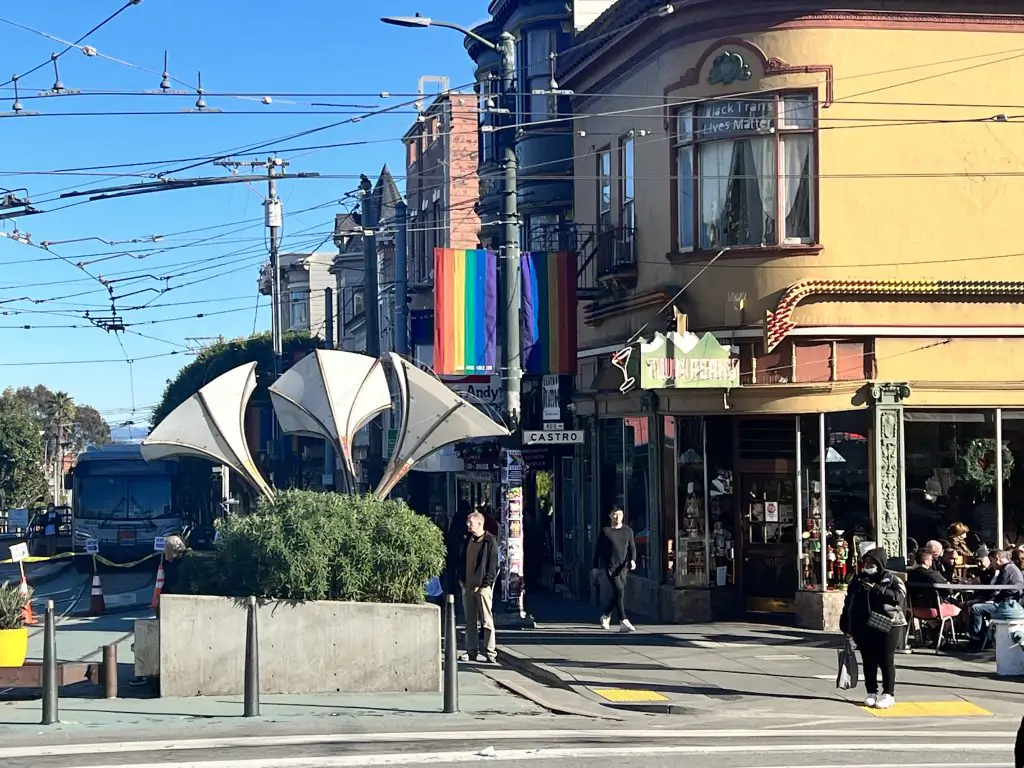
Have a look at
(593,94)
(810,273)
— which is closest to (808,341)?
(810,273)

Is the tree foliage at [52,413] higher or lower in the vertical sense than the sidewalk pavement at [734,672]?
higher

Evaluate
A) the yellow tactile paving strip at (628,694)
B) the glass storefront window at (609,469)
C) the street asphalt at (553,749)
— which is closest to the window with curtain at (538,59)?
the glass storefront window at (609,469)

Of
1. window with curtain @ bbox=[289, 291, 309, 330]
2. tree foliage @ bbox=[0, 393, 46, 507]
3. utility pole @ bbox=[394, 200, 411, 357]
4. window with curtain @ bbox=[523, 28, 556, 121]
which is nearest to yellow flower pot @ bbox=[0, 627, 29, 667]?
utility pole @ bbox=[394, 200, 411, 357]

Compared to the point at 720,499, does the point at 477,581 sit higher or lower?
lower

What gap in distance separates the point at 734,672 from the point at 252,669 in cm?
612

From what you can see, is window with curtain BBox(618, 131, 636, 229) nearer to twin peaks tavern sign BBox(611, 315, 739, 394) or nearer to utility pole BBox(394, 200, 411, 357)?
twin peaks tavern sign BBox(611, 315, 739, 394)

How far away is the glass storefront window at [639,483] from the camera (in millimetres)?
21562

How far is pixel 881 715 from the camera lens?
13055 mm

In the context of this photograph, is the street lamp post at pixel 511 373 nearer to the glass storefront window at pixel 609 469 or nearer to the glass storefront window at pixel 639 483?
the glass storefront window at pixel 639 483

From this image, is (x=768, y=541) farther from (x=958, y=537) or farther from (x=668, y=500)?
(x=958, y=537)

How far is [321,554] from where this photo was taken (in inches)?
525

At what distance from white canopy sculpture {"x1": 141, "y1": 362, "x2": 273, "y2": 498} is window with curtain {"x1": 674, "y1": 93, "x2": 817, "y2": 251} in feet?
24.4

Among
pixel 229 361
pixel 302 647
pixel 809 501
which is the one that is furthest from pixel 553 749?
pixel 229 361

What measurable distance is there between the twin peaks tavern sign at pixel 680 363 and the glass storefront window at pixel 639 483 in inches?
88.2
